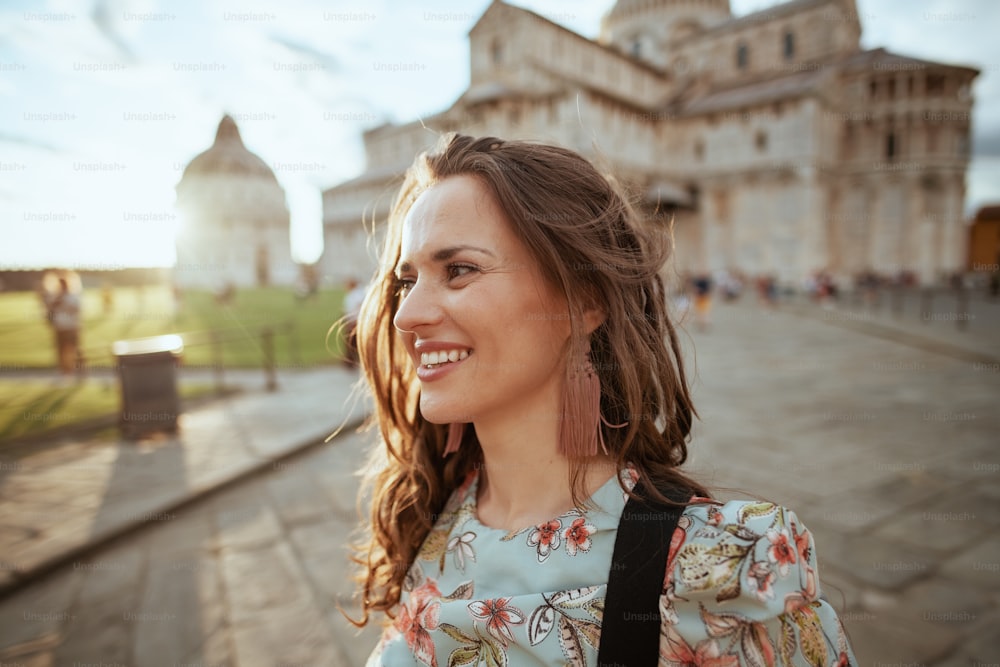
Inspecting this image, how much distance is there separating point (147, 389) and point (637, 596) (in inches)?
264

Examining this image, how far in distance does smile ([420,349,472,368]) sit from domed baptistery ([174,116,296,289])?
4685 cm

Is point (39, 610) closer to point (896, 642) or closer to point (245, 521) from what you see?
point (245, 521)

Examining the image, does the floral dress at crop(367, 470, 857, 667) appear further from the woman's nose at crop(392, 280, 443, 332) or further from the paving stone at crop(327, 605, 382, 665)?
the paving stone at crop(327, 605, 382, 665)

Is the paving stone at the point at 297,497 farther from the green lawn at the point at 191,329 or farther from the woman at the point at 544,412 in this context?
the woman at the point at 544,412

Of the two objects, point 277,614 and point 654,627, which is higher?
point 654,627

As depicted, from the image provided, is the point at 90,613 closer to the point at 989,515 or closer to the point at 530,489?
the point at 530,489

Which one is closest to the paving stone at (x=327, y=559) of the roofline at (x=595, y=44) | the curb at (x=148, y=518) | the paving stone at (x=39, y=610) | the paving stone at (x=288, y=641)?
the paving stone at (x=288, y=641)

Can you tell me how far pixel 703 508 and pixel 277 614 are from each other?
2689mm

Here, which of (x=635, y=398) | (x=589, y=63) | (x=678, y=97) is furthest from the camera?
(x=678, y=97)

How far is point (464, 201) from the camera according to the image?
1.26 metres

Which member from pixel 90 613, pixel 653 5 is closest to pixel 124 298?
pixel 90 613

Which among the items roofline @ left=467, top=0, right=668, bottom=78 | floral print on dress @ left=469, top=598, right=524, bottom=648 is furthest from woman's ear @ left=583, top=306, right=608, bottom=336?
roofline @ left=467, top=0, right=668, bottom=78

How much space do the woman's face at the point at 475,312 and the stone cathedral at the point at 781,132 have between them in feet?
107

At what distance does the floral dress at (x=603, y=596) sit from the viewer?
35.8 inches
